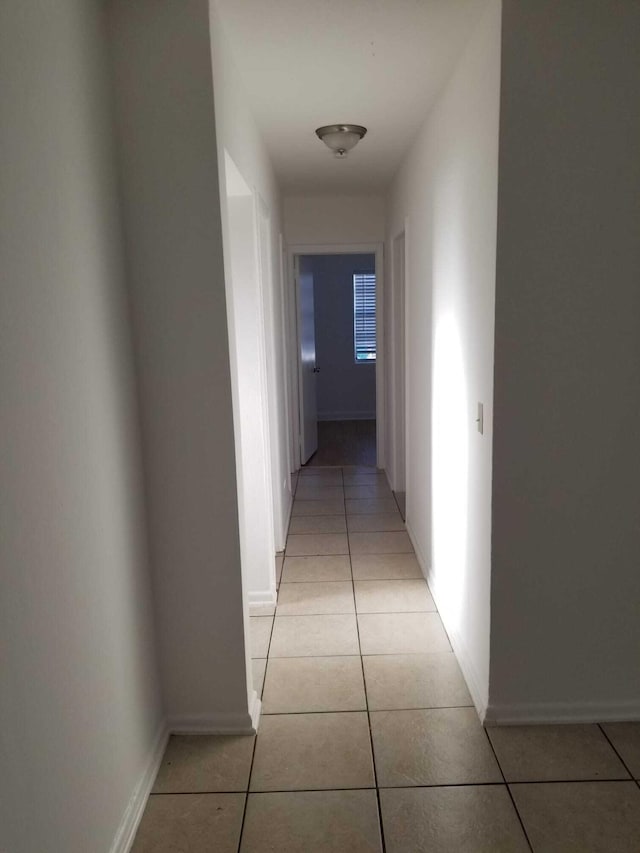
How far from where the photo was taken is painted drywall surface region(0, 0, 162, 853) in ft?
4.20

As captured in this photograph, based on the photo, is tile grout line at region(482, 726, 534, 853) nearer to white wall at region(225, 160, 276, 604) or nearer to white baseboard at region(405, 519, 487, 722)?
white baseboard at region(405, 519, 487, 722)

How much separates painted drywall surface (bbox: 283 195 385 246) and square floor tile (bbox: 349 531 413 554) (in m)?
2.48

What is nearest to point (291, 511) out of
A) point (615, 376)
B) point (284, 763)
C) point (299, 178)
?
point (299, 178)

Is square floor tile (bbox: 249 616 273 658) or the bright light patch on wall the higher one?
the bright light patch on wall

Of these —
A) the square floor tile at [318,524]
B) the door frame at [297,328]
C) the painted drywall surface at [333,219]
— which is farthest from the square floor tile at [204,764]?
the painted drywall surface at [333,219]

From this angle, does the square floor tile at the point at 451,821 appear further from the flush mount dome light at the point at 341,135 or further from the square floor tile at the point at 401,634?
the flush mount dome light at the point at 341,135

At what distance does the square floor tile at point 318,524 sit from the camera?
4379 mm

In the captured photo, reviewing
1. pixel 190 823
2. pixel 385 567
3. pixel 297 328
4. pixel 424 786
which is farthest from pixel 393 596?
pixel 297 328

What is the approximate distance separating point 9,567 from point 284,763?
1.34m

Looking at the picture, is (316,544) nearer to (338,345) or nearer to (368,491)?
(368,491)

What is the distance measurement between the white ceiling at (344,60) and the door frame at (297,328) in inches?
64.8

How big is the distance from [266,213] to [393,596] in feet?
7.00

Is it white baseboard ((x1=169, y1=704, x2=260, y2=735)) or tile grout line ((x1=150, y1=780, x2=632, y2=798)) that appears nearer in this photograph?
tile grout line ((x1=150, y1=780, x2=632, y2=798))

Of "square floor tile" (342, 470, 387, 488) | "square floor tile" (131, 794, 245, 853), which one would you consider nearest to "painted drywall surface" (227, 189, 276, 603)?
"square floor tile" (131, 794, 245, 853)
